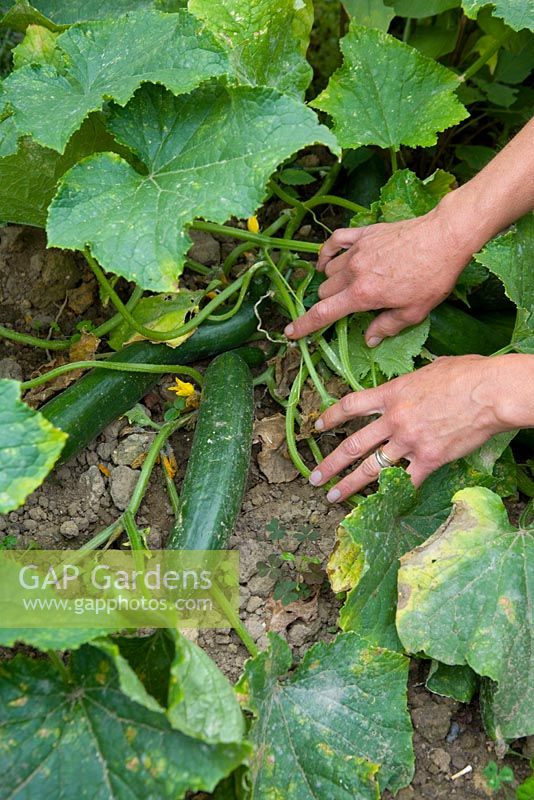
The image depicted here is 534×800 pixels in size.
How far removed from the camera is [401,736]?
2057mm

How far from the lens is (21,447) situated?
5.73 ft

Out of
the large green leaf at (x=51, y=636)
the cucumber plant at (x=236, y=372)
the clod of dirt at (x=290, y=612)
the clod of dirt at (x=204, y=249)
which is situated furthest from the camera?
the clod of dirt at (x=204, y=249)

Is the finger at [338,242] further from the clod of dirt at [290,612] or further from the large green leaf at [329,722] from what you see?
the large green leaf at [329,722]

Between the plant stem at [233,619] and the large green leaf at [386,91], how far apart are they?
1546 millimetres

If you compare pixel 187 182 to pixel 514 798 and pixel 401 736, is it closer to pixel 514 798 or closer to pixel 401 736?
pixel 401 736

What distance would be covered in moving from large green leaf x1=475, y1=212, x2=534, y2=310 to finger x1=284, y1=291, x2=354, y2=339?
1.49 feet

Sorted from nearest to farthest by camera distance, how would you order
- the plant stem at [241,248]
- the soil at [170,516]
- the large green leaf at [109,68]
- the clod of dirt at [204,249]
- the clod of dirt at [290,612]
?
1. the large green leaf at [109,68]
2. the soil at [170,516]
3. the clod of dirt at [290,612]
4. the plant stem at [241,248]
5. the clod of dirt at [204,249]

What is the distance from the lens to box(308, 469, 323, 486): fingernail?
8.46 feet

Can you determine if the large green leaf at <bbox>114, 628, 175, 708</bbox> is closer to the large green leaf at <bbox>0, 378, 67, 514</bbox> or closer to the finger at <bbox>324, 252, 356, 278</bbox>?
the large green leaf at <bbox>0, 378, 67, 514</bbox>

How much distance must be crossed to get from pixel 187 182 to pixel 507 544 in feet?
4.22

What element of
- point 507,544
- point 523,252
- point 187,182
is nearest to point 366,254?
point 523,252

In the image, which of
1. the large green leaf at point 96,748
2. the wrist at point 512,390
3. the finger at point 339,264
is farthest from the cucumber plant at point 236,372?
the wrist at point 512,390

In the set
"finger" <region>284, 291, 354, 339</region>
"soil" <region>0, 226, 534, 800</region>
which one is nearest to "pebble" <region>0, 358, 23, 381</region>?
"soil" <region>0, 226, 534, 800</region>

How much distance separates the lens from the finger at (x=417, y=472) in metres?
2.34
